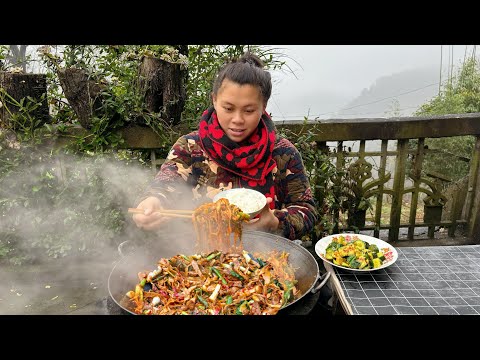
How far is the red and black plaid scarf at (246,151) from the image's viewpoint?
2977mm

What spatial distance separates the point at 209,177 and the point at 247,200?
0.66 m

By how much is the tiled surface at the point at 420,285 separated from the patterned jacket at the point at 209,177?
828 millimetres

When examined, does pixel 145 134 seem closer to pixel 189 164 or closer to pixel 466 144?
pixel 189 164

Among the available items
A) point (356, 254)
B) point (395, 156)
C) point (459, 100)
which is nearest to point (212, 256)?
point (356, 254)

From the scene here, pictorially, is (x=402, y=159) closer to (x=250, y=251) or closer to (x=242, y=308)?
(x=250, y=251)

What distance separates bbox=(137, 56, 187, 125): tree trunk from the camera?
12.1 feet

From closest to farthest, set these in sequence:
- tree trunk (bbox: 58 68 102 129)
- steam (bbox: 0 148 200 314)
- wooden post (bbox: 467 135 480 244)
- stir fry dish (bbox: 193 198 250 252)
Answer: stir fry dish (bbox: 193 198 250 252)
tree trunk (bbox: 58 68 102 129)
steam (bbox: 0 148 200 314)
wooden post (bbox: 467 135 480 244)

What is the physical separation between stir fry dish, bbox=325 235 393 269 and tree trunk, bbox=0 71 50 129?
3.23 metres

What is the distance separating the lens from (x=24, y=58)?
3816mm

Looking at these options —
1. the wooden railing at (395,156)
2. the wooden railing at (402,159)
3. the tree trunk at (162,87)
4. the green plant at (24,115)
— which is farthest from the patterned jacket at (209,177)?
the green plant at (24,115)

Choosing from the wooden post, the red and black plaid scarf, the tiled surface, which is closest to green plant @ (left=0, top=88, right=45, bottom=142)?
the red and black plaid scarf

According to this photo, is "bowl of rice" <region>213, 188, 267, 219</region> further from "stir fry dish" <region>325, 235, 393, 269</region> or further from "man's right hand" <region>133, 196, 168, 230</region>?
"stir fry dish" <region>325, 235, 393, 269</region>

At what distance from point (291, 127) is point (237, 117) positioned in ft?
5.31
